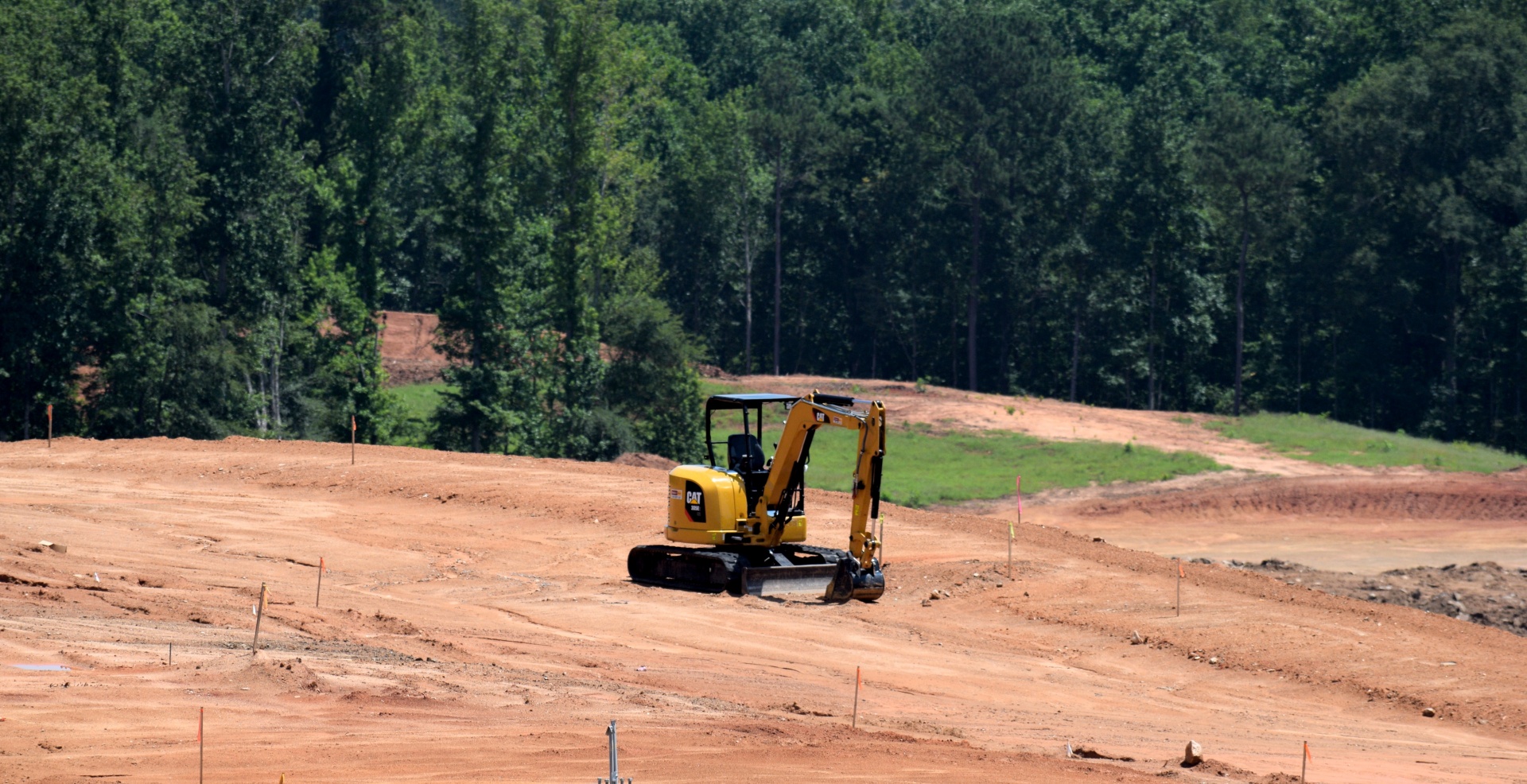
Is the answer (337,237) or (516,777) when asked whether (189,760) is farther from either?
(337,237)

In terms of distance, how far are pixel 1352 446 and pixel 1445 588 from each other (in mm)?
23871

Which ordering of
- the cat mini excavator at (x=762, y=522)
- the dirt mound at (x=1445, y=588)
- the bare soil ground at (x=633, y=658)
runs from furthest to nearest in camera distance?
the dirt mound at (x=1445, y=588) → the cat mini excavator at (x=762, y=522) → the bare soil ground at (x=633, y=658)

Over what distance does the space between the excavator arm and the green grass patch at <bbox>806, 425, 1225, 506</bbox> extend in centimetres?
1994

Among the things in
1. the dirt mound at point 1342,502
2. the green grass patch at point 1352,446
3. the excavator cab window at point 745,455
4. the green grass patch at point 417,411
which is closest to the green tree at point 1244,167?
the green grass patch at point 1352,446

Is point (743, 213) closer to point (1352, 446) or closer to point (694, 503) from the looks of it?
point (1352, 446)

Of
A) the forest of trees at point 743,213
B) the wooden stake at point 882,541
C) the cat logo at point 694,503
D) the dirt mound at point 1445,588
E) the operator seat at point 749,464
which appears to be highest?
the forest of trees at point 743,213

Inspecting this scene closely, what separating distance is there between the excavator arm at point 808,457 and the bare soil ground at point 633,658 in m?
1.17

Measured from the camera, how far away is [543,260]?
173 ft

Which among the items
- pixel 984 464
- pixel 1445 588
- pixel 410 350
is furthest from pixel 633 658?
pixel 410 350

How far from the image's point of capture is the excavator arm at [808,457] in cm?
1998

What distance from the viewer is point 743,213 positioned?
75750 mm

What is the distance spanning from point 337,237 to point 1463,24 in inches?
1877

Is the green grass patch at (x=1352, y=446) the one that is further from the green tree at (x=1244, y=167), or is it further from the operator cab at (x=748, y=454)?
the operator cab at (x=748, y=454)

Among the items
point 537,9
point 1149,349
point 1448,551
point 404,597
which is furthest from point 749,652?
point 1149,349
